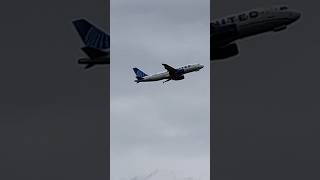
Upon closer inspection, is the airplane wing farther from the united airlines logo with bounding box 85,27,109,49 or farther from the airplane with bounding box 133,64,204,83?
the united airlines logo with bounding box 85,27,109,49

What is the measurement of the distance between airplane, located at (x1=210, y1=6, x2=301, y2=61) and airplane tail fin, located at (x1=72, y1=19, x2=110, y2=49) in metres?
6.46

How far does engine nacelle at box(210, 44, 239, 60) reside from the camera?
3541 centimetres

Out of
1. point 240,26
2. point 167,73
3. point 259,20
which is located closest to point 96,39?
point 167,73

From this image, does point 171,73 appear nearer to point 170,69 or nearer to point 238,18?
point 170,69

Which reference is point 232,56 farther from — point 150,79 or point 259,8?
point 150,79

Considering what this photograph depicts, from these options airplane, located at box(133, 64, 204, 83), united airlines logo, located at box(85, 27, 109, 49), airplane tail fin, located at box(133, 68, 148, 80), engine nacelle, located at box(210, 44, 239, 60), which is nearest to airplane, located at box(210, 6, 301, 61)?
engine nacelle, located at box(210, 44, 239, 60)

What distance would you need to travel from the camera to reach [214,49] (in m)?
36.8

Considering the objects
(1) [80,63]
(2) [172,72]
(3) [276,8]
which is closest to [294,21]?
(3) [276,8]

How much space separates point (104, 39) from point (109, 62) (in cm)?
142

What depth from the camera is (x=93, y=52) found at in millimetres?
36906

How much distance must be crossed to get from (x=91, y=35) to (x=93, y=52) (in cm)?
111

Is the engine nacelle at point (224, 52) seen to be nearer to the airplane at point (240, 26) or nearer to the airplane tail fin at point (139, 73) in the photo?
the airplane at point (240, 26)

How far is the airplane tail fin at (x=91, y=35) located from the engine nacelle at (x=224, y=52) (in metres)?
6.37

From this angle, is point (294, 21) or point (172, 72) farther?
point (172, 72)
